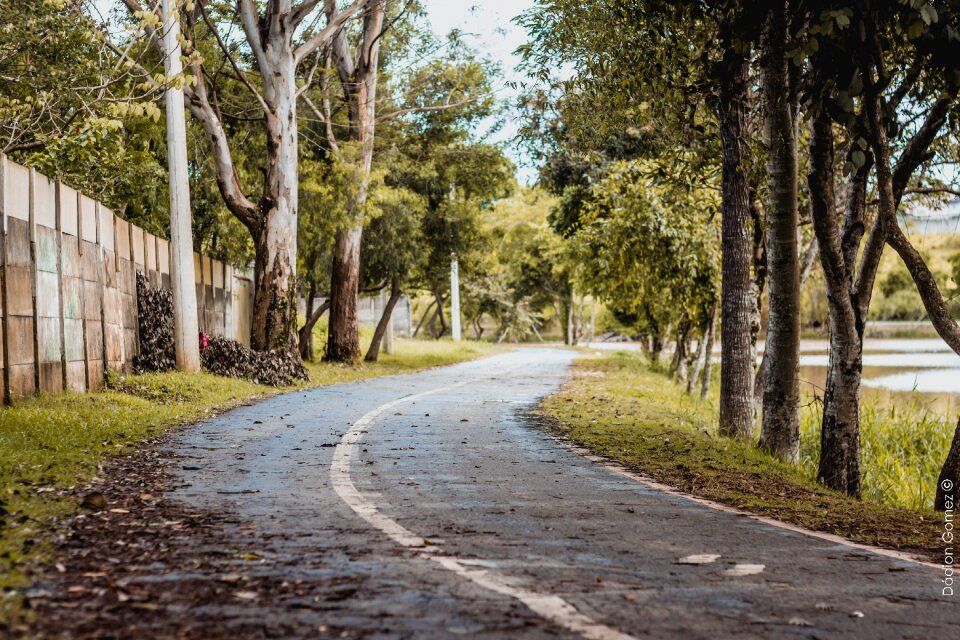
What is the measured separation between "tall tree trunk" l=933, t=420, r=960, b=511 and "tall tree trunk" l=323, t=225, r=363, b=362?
70.4 ft

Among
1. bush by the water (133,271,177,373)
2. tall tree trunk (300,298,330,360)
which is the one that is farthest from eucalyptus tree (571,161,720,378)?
tall tree trunk (300,298,330,360)

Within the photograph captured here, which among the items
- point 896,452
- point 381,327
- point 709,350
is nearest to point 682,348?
point 709,350

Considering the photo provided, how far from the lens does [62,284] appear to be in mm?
14391

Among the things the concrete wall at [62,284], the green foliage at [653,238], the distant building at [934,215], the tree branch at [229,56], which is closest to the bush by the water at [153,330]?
the concrete wall at [62,284]

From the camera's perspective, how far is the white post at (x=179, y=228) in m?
18.7

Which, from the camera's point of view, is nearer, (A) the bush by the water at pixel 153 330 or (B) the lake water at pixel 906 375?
(A) the bush by the water at pixel 153 330

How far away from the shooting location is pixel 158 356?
757 inches

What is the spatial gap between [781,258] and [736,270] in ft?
5.93

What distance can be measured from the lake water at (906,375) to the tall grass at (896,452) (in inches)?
44.3

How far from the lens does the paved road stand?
4.76 metres

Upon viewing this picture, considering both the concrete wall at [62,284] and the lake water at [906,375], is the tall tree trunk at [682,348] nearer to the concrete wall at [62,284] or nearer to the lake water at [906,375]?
the lake water at [906,375]

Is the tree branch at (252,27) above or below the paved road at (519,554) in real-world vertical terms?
above

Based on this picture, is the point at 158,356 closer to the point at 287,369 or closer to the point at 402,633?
Result: the point at 287,369

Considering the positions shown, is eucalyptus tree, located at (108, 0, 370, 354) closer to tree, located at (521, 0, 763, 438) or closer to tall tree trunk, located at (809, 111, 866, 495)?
tree, located at (521, 0, 763, 438)
